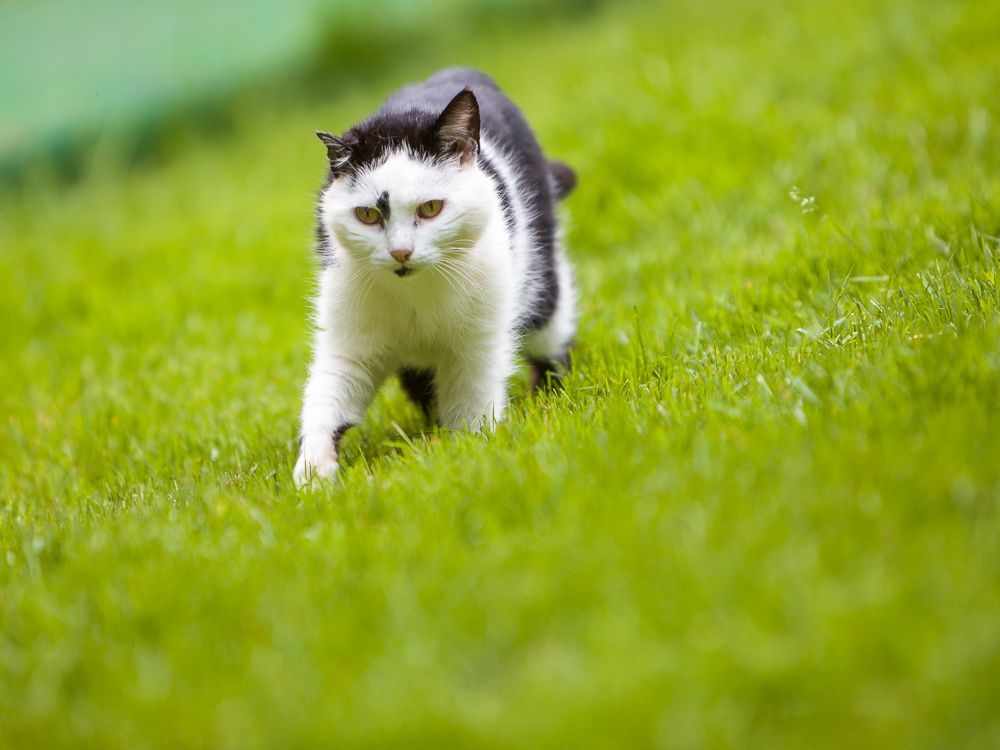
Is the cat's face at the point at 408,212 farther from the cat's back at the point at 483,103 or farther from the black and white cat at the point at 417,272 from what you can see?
the cat's back at the point at 483,103

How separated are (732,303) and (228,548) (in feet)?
7.60

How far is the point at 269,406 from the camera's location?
3.81 metres

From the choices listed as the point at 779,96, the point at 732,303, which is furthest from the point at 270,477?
the point at 779,96

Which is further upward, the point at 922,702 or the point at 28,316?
the point at 28,316

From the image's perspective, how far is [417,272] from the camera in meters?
2.76

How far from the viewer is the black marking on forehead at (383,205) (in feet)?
8.97

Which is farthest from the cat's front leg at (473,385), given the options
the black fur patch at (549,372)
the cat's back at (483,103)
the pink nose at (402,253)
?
the cat's back at (483,103)

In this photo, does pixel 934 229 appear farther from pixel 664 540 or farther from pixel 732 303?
pixel 664 540

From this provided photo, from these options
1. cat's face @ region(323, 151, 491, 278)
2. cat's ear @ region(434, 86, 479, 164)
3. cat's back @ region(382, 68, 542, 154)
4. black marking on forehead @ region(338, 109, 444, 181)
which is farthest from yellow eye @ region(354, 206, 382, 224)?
cat's back @ region(382, 68, 542, 154)

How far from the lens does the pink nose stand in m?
2.65

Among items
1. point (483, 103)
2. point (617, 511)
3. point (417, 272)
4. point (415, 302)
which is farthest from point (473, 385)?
point (483, 103)

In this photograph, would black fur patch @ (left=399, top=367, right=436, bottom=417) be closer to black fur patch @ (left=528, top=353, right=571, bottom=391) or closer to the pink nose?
black fur patch @ (left=528, top=353, right=571, bottom=391)

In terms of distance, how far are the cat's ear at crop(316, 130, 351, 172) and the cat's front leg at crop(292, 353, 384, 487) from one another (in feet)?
2.43

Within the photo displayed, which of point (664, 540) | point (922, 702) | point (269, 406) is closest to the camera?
point (922, 702)
